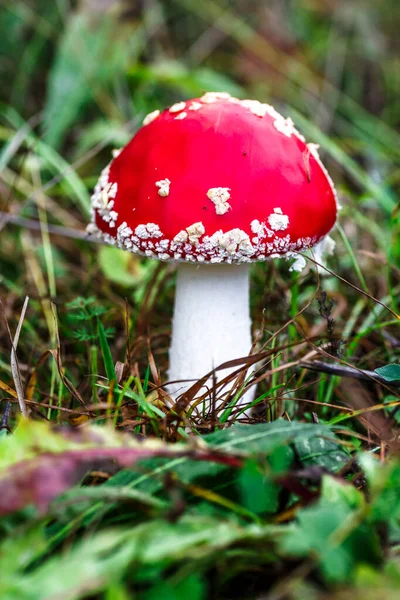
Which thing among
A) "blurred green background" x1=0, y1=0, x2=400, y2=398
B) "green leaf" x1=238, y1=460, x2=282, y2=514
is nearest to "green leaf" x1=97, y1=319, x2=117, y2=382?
"blurred green background" x1=0, y1=0, x2=400, y2=398

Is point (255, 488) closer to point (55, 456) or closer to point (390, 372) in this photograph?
point (55, 456)

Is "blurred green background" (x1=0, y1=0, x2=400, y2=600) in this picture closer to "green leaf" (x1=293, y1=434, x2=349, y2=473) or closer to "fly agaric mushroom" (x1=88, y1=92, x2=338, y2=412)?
"green leaf" (x1=293, y1=434, x2=349, y2=473)

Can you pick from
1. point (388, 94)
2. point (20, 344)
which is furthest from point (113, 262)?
point (388, 94)

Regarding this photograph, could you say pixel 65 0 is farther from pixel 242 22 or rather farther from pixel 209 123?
pixel 209 123

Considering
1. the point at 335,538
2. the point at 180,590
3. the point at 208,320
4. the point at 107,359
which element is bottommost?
the point at 180,590

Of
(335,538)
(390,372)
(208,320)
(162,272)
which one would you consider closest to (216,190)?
(208,320)
